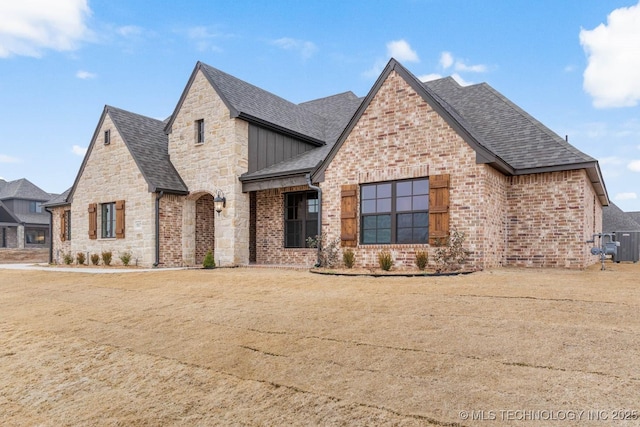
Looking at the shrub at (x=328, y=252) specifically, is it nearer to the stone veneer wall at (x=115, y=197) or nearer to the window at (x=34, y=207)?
the stone veneer wall at (x=115, y=197)

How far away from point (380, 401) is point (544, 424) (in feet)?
3.94

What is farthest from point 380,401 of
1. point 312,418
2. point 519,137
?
point 519,137

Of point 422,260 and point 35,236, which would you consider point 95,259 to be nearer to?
point 422,260

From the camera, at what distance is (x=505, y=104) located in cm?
1450

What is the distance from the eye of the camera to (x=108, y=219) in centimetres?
1745

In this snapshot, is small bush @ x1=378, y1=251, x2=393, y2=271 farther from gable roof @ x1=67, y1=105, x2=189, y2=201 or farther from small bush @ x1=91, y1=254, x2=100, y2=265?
small bush @ x1=91, y1=254, x2=100, y2=265

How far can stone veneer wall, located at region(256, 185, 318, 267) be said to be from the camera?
51.3 ft

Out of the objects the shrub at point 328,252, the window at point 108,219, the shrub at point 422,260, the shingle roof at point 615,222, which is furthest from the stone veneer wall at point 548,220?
the shingle roof at point 615,222

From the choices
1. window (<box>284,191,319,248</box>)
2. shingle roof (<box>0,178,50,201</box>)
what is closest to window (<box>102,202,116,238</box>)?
window (<box>284,191,319,248</box>)

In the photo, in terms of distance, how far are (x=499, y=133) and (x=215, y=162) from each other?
9.94 meters

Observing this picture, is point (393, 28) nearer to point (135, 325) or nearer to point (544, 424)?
point (135, 325)

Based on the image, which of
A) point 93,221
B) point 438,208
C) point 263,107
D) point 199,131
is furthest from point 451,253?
point 93,221

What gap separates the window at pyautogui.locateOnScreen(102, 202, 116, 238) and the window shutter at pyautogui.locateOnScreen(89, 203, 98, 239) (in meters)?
0.30

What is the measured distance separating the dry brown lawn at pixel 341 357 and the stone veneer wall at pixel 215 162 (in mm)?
7119
